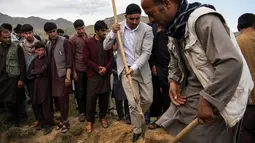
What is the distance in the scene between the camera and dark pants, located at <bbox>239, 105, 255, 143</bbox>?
3.26 m

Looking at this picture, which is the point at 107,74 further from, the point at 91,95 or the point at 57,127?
the point at 57,127

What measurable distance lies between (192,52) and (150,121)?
337 centimetres

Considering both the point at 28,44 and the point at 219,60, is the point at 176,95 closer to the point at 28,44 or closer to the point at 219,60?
the point at 219,60

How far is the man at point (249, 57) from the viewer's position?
10.7 ft

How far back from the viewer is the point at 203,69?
1.79 metres

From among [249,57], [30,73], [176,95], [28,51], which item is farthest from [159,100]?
[28,51]

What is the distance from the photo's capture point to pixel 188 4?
6.23 ft

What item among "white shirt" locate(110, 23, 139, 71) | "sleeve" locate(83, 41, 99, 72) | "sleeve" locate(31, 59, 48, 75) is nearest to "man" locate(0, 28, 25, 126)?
"sleeve" locate(31, 59, 48, 75)

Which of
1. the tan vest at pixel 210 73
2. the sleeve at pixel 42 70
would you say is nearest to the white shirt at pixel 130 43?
the sleeve at pixel 42 70

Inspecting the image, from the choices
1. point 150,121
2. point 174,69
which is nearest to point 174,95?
point 174,69

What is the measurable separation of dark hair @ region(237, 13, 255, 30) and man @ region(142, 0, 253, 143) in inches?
68.2

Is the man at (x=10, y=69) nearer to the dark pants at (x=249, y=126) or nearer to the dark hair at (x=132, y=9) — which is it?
the dark hair at (x=132, y=9)

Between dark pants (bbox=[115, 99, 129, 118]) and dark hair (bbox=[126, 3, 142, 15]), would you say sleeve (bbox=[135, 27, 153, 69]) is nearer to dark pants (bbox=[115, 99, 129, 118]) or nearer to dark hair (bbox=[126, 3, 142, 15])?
dark hair (bbox=[126, 3, 142, 15])

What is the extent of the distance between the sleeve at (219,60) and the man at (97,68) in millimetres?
3301
